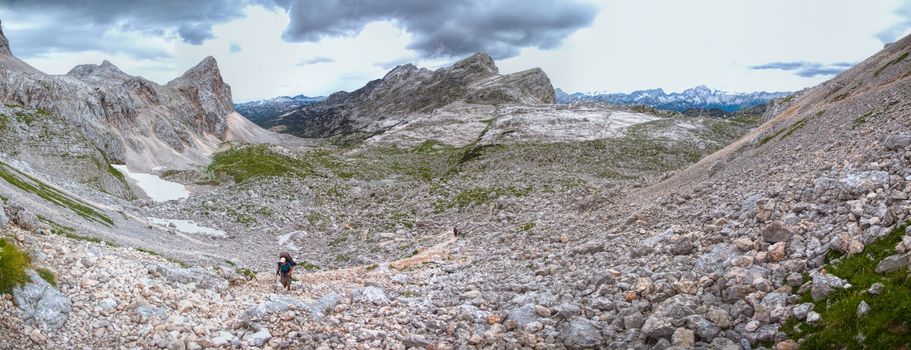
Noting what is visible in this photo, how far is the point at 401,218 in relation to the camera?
55.2m

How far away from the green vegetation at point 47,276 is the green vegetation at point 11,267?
0.43 m

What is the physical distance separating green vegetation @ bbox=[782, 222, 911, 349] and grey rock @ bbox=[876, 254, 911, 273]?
182mm

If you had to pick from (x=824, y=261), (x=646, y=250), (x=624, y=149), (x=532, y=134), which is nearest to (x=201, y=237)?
(x=646, y=250)

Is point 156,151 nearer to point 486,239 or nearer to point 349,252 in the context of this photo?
point 349,252

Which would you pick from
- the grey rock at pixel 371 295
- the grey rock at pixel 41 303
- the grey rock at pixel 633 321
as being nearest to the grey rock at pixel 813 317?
the grey rock at pixel 633 321

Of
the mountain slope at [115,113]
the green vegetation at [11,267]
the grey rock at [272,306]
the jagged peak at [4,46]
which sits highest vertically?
the jagged peak at [4,46]

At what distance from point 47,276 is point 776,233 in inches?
973

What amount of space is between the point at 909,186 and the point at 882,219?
7.27 ft

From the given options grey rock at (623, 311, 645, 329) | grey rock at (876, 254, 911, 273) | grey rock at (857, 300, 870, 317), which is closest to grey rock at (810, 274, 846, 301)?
grey rock at (876, 254, 911, 273)

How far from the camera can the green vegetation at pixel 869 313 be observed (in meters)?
11.4

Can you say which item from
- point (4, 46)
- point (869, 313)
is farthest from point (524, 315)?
point (4, 46)

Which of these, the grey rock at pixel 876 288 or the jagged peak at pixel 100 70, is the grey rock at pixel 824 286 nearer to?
the grey rock at pixel 876 288

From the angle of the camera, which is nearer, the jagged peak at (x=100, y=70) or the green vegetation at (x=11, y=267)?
the green vegetation at (x=11, y=267)

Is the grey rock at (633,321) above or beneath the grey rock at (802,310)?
beneath
